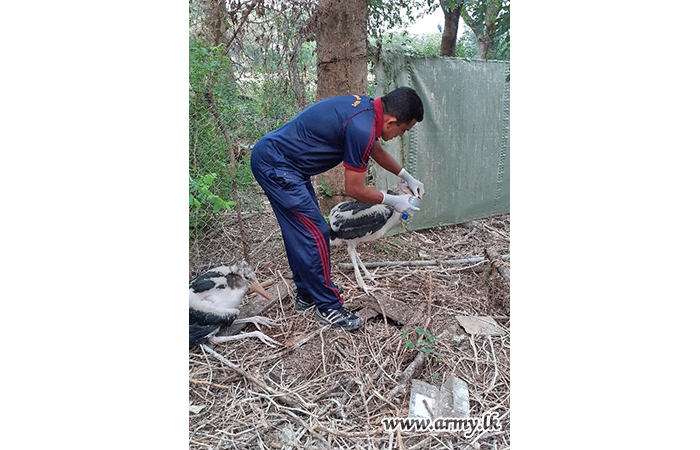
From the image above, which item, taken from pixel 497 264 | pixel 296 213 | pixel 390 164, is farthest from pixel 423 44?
pixel 296 213

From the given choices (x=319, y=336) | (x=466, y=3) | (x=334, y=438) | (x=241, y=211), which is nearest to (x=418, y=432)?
(x=334, y=438)

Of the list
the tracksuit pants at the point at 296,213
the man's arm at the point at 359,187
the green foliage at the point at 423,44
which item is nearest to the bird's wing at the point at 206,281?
the tracksuit pants at the point at 296,213

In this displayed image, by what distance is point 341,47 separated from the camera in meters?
3.23

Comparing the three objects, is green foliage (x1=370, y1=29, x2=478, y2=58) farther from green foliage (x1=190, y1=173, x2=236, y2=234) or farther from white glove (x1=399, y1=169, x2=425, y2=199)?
green foliage (x1=190, y1=173, x2=236, y2=234)

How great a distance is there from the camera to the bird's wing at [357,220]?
304cm

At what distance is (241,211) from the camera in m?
3.30

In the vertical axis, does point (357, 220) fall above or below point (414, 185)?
below

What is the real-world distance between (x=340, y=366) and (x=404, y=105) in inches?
56.1

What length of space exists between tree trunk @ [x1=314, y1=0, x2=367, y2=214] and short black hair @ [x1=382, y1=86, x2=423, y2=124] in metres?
0.90

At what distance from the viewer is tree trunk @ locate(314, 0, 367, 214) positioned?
10.3 ft

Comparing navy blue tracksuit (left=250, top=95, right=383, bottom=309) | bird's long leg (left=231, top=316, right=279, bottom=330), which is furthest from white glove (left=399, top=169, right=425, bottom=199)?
bird's long leg (left=231, top=316, right=279, bottom=330)

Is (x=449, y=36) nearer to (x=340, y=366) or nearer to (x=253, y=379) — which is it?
(x=340, y=366)
